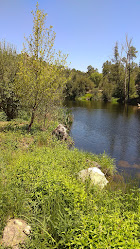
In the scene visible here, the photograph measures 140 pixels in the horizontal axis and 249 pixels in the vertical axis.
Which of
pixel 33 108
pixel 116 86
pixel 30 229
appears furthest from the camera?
pixel 116 86

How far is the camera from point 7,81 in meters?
15.2

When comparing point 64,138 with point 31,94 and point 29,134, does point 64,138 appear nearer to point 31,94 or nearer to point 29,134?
point 29,134

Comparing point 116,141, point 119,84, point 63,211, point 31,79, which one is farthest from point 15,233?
point 119,84

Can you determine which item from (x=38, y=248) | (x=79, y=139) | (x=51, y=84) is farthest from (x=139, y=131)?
(x=38, y=248)

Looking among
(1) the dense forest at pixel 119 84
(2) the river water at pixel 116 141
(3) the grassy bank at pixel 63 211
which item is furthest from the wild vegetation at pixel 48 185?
(1) the dense forest at pixel 119 84

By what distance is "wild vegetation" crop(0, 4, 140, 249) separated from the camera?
3.33m

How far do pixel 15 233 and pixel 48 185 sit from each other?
4.38ft

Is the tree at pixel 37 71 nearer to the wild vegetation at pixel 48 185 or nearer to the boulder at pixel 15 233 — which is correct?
the wild vegetation at pixel 48 185

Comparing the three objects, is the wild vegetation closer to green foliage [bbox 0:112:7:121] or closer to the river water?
green foliage [bbox 0:112:7:121]

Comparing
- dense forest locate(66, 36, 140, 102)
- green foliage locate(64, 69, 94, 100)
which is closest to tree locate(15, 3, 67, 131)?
dense forest locate(66, 36, 140, 102)

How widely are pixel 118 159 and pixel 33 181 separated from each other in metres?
8.33

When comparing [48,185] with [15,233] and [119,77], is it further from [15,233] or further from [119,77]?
→ [119,77]

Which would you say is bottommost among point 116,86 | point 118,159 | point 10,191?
point 118,159

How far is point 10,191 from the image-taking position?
4766mm
